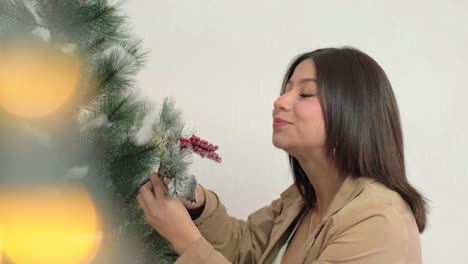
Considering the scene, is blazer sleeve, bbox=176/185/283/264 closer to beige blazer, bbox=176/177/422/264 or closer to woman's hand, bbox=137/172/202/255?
beige blazer, bbox=176/177/422/264

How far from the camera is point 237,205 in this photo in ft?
5.36

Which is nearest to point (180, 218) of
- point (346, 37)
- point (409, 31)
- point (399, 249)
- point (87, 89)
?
point (87, 89)

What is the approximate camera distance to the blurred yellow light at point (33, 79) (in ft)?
3.08

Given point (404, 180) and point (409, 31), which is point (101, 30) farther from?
point (409, 31)

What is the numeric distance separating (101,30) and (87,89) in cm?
11

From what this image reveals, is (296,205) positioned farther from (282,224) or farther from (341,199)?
(341,199)

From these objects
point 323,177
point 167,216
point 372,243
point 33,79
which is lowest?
point 372,243

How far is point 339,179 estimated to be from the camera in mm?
1116

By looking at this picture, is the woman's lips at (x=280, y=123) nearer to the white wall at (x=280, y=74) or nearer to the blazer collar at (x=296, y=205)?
the blazer collar at (x=296, y=205)

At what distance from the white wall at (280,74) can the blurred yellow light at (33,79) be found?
58 centimetres

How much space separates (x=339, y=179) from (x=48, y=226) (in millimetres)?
563

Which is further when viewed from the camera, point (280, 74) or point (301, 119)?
point (280, 74)

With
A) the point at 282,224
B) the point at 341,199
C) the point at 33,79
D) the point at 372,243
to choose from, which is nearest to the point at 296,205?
the point at 282,224

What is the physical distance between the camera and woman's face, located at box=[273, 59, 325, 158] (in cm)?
105
